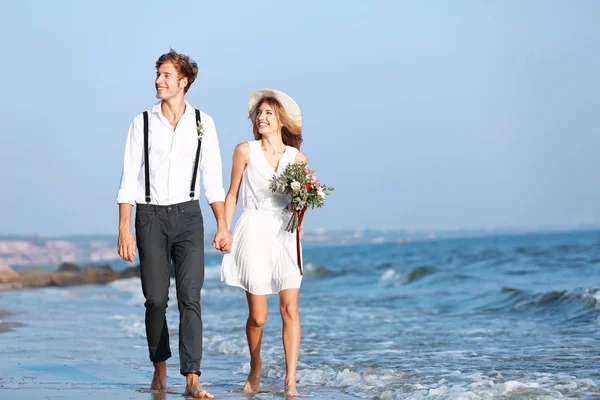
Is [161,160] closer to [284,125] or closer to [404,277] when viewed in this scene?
[284,125]

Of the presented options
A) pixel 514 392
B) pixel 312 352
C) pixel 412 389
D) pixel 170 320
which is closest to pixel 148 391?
pixel 412 389

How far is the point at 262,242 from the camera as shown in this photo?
6.47 m

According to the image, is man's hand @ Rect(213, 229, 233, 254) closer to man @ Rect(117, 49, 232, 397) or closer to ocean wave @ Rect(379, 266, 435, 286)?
man @ Rect(117, 49, 232, 397)

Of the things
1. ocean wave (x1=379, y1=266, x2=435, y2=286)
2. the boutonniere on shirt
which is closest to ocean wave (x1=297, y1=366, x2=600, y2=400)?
the boutonniere on shirt

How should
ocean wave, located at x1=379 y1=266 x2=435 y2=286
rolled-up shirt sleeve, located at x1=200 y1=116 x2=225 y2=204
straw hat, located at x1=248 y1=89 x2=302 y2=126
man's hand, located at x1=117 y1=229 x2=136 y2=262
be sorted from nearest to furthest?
man's hand, located at x1=117 y1=229 x2=136 y2=262 < rolled-up shirt sleeve, located at x1=200 y1=116 x2=225 y2=204 < straw hat, located at x1=248 y1=89 x2=302 y2=126 < ocean wave, located at x1=379 y1=266 x2=435 y2=286

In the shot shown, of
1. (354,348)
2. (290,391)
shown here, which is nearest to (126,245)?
(290,391)

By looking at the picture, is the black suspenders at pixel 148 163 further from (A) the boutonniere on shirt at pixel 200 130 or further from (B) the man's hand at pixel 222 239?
(B) the man's hand at pixel 222 239

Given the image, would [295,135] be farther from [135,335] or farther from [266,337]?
[135,335]

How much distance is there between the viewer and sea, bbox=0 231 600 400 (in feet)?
22.4

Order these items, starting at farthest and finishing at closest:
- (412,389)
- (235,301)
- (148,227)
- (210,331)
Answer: (235,301)
(210,331)
(412,389)
(148,227)

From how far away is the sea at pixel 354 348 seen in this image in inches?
269

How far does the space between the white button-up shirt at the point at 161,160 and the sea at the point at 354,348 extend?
138 centimetres

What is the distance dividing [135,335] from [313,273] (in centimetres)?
2605

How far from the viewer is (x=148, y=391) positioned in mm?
6359
